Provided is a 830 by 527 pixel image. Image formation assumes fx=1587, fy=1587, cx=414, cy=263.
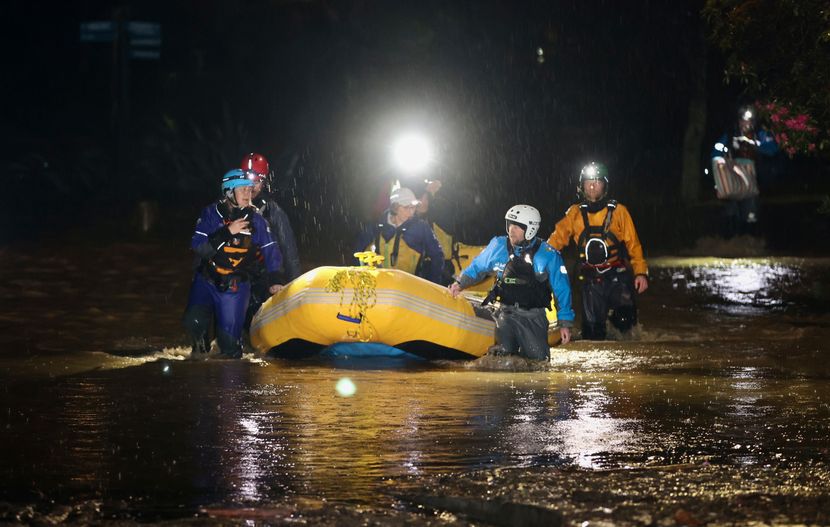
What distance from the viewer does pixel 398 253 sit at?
15008 mm

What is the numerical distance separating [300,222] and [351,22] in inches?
187

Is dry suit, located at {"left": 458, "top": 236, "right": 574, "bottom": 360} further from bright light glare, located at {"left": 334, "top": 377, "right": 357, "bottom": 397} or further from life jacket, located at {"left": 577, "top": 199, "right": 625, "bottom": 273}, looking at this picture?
bright light glare, located at {"left": 334, "top": 377, "right": 357, "bottom": 397}

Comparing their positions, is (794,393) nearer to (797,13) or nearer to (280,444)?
(280,444)

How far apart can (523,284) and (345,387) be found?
8.34ft

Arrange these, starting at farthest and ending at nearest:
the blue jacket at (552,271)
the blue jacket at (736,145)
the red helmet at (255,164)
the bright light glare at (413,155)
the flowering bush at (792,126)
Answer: the blue jacket at (736,145) < the flowering bush at (792,126) < the bright light glare at (413,155) < the red helmet at (255,164) < the blue jacket at (552,271)

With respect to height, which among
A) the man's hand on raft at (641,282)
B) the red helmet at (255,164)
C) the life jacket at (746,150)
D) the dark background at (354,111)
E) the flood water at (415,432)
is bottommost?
the flood water at (415,432)

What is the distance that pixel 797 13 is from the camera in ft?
54.4

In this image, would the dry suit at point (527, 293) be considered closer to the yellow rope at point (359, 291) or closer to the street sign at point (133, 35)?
the yellow rope at point (359, 291)

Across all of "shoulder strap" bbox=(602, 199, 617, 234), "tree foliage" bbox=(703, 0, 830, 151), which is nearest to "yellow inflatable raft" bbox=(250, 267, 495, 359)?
"shoulder strap" bbox=(602, 199, 617, 234)

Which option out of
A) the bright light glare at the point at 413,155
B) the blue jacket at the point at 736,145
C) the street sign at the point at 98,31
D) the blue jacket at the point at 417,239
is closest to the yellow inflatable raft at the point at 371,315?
the blue jacket at the point at 417,239

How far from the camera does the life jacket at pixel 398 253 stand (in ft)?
49.2

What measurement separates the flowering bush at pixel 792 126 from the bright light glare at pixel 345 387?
7581mm

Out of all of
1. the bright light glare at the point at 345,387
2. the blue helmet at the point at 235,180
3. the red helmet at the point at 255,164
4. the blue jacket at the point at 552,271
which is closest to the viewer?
the bright light glare at the point at 345,387

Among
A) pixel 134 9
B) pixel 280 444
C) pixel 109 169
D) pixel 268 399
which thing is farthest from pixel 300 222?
pixel 280 444
